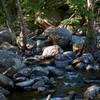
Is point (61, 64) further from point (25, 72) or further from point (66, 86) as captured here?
point (66, 86)

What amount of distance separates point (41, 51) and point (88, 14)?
5.06m

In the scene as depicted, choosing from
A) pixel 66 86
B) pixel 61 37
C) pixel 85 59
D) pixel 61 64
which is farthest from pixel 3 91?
pixel 61 37

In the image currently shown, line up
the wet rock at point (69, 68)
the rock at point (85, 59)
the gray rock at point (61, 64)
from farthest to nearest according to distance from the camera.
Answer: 1. the gray rock at point (61, 64)
2. the rock at point (85, 59)
3. the wet rock at point (69, 68)

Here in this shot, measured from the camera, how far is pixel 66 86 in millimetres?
8531

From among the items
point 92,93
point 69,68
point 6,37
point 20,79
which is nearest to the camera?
point 92,93

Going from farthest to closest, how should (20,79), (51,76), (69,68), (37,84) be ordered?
(69,68) < (51,76) < (20,79) < (37,84)

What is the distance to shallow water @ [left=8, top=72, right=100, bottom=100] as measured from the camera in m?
7.62

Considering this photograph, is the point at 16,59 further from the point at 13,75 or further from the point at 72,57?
the point at 72,57

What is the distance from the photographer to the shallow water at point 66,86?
762cm

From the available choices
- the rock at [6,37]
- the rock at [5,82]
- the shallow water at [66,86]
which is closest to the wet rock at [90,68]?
the shallow water at [66,86]

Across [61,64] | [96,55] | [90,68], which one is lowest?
[61,64]

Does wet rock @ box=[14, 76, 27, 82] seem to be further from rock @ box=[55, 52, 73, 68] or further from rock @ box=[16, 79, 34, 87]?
rock @ box=[55, 52, 73, 68]

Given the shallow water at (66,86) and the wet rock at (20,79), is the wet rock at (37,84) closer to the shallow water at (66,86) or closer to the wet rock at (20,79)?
the shallow water at (66,86)

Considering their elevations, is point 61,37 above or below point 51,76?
above
